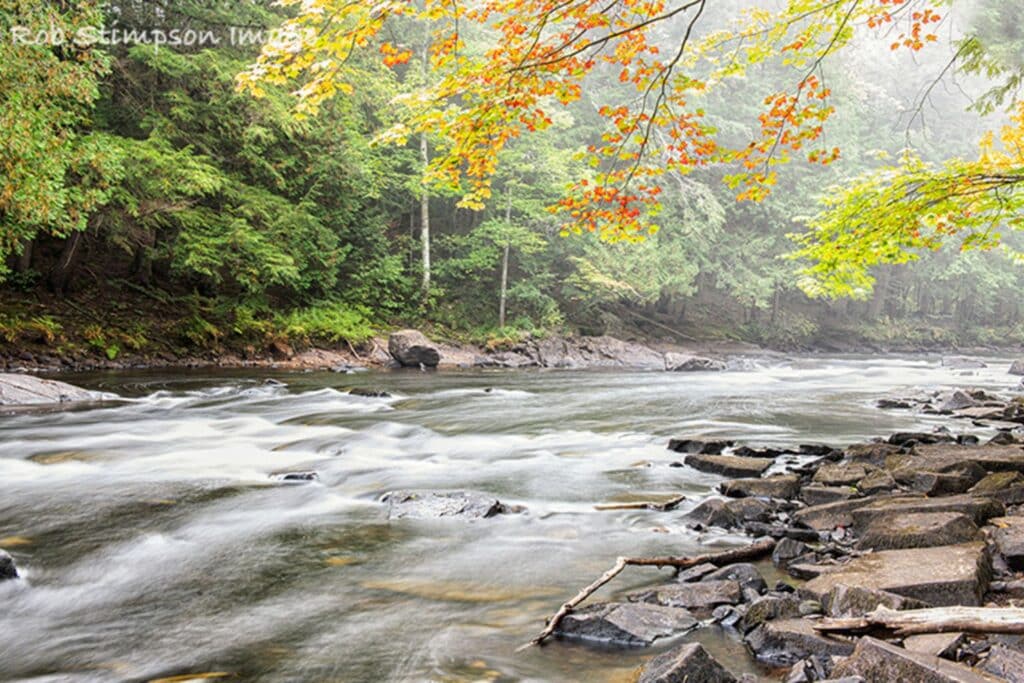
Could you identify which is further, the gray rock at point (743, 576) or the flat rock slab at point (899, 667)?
the gray rock at point (743, 576)

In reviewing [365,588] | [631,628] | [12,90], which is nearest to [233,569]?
[365,588]

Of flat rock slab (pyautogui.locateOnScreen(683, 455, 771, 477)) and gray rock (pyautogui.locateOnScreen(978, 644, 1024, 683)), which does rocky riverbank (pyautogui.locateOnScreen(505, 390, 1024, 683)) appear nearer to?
gray rock (pyautogui.locateOnScreen(978, 644, 1024, 683))

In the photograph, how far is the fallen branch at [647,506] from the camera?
17.8 feet

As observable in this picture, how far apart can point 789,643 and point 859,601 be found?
418 millimetres

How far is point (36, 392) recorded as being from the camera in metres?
10.6

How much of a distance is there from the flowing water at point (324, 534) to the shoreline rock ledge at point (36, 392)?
0.70m

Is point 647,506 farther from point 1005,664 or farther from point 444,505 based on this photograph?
point 1005,664

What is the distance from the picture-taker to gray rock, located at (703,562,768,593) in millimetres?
3512

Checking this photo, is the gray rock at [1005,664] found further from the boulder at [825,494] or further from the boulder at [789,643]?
the boulder at [825,494]

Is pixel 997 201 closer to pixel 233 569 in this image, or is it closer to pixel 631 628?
pixel 631 628

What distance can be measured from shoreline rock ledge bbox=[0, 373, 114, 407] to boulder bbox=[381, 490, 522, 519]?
7.88 meters

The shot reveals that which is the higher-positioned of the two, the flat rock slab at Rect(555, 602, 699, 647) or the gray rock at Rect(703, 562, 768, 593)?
the gray rock at Rect(703, 562, 768, 593)

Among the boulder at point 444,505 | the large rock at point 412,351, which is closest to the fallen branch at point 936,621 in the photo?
the boulder at point 444,505

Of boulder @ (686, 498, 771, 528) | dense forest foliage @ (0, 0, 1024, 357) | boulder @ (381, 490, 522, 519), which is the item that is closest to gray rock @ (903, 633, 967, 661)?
boulder @ (686, 498, 771, 528)
